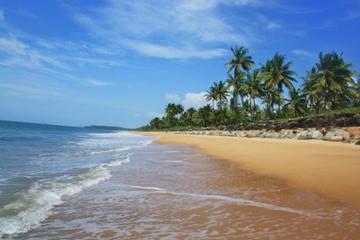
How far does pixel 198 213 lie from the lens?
6.00 meters

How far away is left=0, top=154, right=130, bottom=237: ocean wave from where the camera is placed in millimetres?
5434

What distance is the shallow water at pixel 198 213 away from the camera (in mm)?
4871

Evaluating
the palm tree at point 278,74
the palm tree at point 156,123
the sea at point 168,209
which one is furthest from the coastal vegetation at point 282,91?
the palm tree at point 156,123

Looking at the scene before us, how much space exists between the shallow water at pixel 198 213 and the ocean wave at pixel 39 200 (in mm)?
198

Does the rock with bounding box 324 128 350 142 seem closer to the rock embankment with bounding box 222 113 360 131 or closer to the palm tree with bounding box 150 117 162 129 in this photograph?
the rock embankment with bounding box 222 113 360 131

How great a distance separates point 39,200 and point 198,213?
11.2 ft

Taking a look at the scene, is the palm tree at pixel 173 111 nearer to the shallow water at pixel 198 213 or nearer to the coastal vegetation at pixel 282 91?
the coastal vegetation at pixel 282 91

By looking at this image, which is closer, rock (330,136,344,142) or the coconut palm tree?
A: rock (330,136,344,142)

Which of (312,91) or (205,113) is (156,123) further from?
(312,91)

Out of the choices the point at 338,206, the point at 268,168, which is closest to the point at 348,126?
the point at 268,168

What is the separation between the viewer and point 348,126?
27.1 m

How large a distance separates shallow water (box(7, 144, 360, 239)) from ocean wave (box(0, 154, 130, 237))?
0.20 meters

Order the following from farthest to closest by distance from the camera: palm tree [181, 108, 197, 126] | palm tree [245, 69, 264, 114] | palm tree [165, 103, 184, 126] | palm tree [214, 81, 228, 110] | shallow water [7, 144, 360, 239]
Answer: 1. palm tree [165, 103, 184, 126]
2. palm tree [181, 108, 197, 126]
3. palm tree [214, 81, 228, 110]
4. palm tree [245, 69, 264, 114]
5. shallow water [7, 144, 360, 239]

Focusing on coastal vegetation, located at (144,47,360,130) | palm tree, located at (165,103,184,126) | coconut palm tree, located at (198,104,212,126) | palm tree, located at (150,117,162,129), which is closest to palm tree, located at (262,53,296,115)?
coastal vegetation, located at (144,47,360,130)
